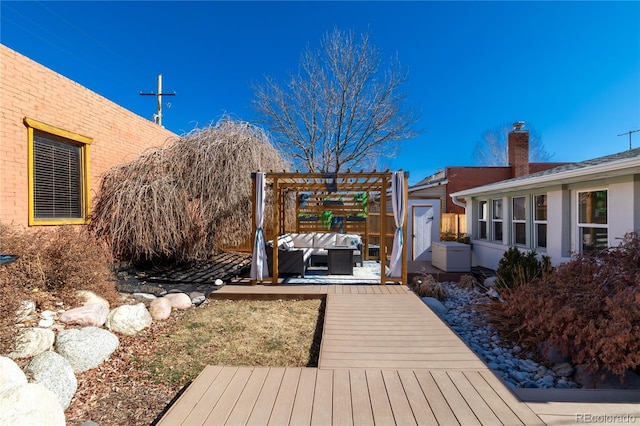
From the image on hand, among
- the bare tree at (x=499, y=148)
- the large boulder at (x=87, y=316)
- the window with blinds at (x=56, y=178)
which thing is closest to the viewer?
the large boulder at (x=87, y=316)

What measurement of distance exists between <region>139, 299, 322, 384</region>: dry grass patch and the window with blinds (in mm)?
3812

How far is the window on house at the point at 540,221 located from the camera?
773cm

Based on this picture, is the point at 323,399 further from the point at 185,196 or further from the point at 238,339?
the point at 185,196

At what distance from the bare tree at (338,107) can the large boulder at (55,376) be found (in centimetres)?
1376

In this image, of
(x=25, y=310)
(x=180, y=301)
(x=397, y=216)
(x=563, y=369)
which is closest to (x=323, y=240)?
(x=397, y=216)

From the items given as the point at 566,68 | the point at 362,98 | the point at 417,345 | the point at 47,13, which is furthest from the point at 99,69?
the point at 566,68

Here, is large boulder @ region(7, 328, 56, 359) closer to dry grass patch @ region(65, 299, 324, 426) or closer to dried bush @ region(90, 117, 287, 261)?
dry grass patch @ region(65, 299, 324, 426)

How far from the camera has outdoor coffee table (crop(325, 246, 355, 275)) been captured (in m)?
7.66

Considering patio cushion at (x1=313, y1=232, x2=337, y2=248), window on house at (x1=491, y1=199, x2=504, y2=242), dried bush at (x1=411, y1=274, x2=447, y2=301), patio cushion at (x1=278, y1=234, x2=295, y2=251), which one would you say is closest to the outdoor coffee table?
patio cushion at (x1=278, y1=234, x2=295, y2=251)

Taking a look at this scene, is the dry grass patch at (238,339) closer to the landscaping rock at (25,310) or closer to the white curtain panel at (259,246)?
the white curtain panel at (259,246)

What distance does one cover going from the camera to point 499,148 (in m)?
28.6

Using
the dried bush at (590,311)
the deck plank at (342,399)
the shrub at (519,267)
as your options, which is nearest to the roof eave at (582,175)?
the dried bush at (590,311)

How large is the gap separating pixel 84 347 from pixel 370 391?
3201 mm

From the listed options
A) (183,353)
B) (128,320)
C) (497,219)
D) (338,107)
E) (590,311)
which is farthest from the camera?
(338,107)
